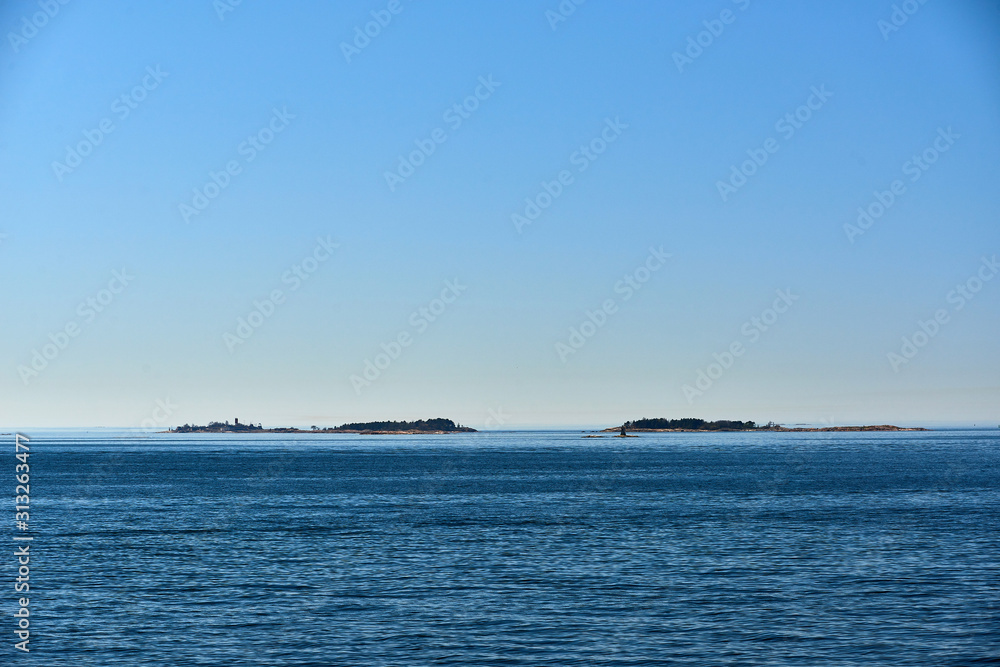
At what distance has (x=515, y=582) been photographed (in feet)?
146

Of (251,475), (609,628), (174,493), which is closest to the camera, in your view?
(609,628)

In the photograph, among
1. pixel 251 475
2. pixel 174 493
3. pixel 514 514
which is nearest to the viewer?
pixel 514 514

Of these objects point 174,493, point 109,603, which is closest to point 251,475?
point 174,493

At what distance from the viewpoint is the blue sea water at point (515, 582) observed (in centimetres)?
3300

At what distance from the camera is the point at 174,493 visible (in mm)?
100812

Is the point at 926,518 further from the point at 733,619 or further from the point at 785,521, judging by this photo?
the point at 733,619

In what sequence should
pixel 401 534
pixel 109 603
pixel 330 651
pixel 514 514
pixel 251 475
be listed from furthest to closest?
pixel 251 475, pixel 514 514, pixel 401 534, pixel 109 603, pixel 330 651

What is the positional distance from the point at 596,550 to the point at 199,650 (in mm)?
27086

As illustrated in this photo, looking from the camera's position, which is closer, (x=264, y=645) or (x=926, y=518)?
(x=264, y=645)

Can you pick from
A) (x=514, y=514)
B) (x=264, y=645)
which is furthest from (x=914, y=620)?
(x=514, y=514)

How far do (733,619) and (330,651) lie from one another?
16149mm

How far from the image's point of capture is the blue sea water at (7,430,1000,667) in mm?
33000

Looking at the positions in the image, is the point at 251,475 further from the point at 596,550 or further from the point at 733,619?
the point at 733,619

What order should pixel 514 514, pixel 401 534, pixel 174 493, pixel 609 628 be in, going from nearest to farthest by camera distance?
pixel 609 628
pixel 401 534
pixel 514 514
pixel 174 493
